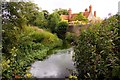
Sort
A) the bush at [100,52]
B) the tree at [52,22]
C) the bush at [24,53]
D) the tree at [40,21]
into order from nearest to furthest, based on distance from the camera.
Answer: the bush at [100,52] → the bush at [24,53] → the tree at [40,21] → the tree at [52,22]

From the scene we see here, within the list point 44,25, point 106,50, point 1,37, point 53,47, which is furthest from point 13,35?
point 44,25

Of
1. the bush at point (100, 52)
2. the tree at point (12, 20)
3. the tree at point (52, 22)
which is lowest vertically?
the bush at point (100, 52)

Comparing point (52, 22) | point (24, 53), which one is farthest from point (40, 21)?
point (24, 53)

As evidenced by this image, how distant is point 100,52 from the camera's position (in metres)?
3.55

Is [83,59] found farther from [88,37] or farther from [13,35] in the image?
[13,35]

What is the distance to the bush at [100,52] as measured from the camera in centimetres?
338

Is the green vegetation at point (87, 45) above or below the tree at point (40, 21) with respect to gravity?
below

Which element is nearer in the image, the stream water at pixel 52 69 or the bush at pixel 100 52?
the bush at pixel 100 52

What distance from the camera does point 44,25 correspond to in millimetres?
13336

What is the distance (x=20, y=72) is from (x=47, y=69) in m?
1.50

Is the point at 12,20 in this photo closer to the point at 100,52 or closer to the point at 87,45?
the point at 87,45

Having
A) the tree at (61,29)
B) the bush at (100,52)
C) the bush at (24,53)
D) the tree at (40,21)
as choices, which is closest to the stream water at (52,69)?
the bush at (24,53)

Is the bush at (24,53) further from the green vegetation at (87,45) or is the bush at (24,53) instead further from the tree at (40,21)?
the tree at (40,21)

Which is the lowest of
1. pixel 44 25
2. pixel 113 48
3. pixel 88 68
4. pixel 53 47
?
pixel 88 68
